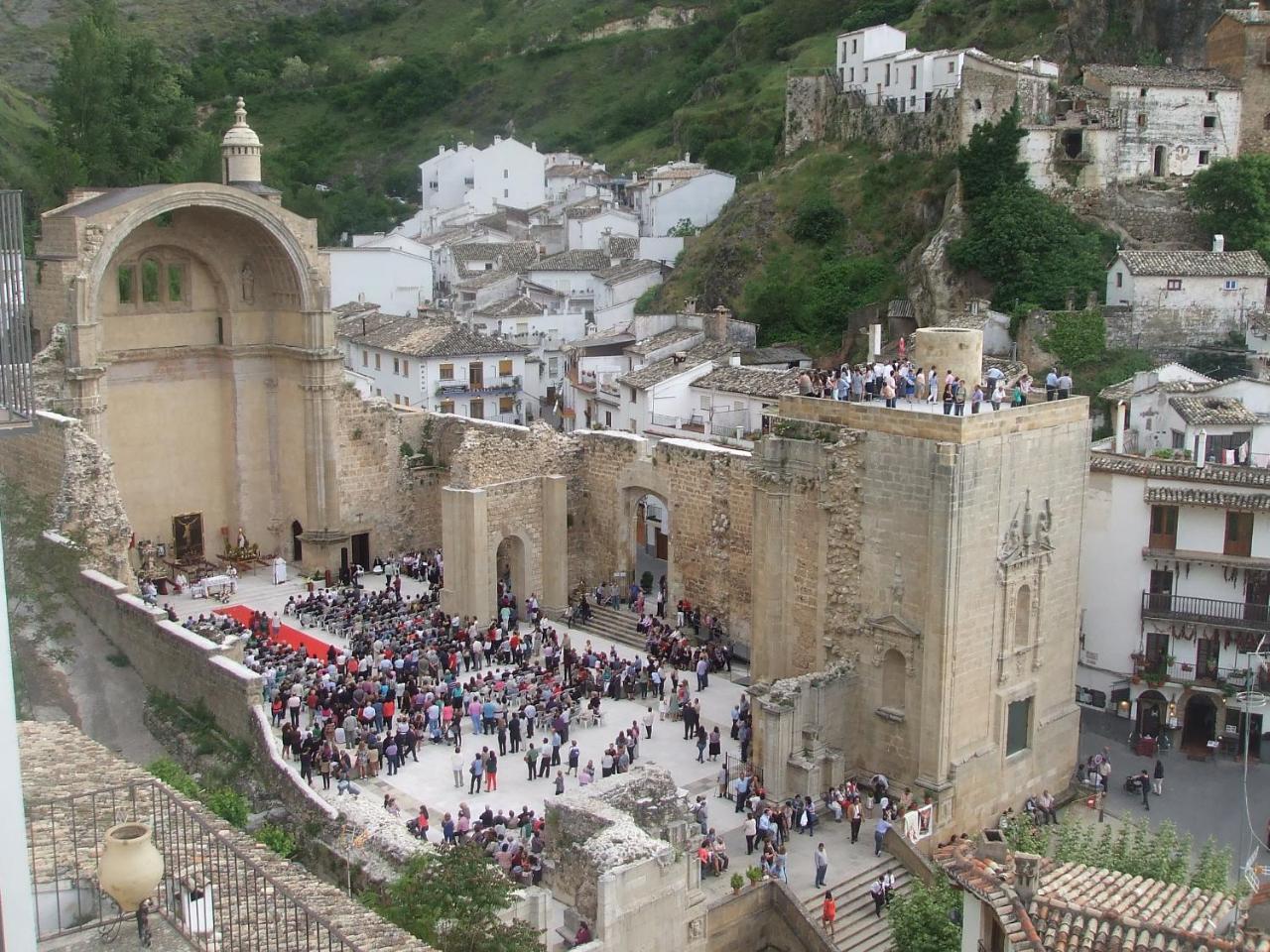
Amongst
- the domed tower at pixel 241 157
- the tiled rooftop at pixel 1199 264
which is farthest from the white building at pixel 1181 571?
the domed tower at pixel 241 157

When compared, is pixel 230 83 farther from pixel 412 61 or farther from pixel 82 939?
pixel 82 939

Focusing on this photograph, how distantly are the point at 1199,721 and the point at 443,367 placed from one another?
30335 mm

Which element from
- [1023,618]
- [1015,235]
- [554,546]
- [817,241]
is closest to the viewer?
[1023,618]

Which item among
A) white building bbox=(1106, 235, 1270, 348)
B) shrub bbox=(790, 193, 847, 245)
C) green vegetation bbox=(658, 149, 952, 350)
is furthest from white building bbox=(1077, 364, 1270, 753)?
shrub bbox=(790, 193, 847, 245)

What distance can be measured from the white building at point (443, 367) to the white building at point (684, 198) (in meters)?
19.0

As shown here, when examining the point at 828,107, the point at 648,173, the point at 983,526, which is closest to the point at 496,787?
the point at 983,526

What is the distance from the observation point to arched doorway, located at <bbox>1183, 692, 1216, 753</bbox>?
2675cm

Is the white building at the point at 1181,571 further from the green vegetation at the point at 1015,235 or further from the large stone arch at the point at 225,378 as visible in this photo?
the large stone arch at the point at 225,378

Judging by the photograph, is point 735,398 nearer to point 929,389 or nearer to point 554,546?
point 554,546

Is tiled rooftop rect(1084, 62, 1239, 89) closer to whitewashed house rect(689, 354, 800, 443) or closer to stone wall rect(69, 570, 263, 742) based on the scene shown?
whitewashed house rect(689, 354, 800, 443)

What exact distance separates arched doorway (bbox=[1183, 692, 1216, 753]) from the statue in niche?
23.4m

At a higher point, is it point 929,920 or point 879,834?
point 929,920

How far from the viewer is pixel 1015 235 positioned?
46.8 meters

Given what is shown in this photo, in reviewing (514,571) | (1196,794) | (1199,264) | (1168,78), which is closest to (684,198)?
(1168,78)
